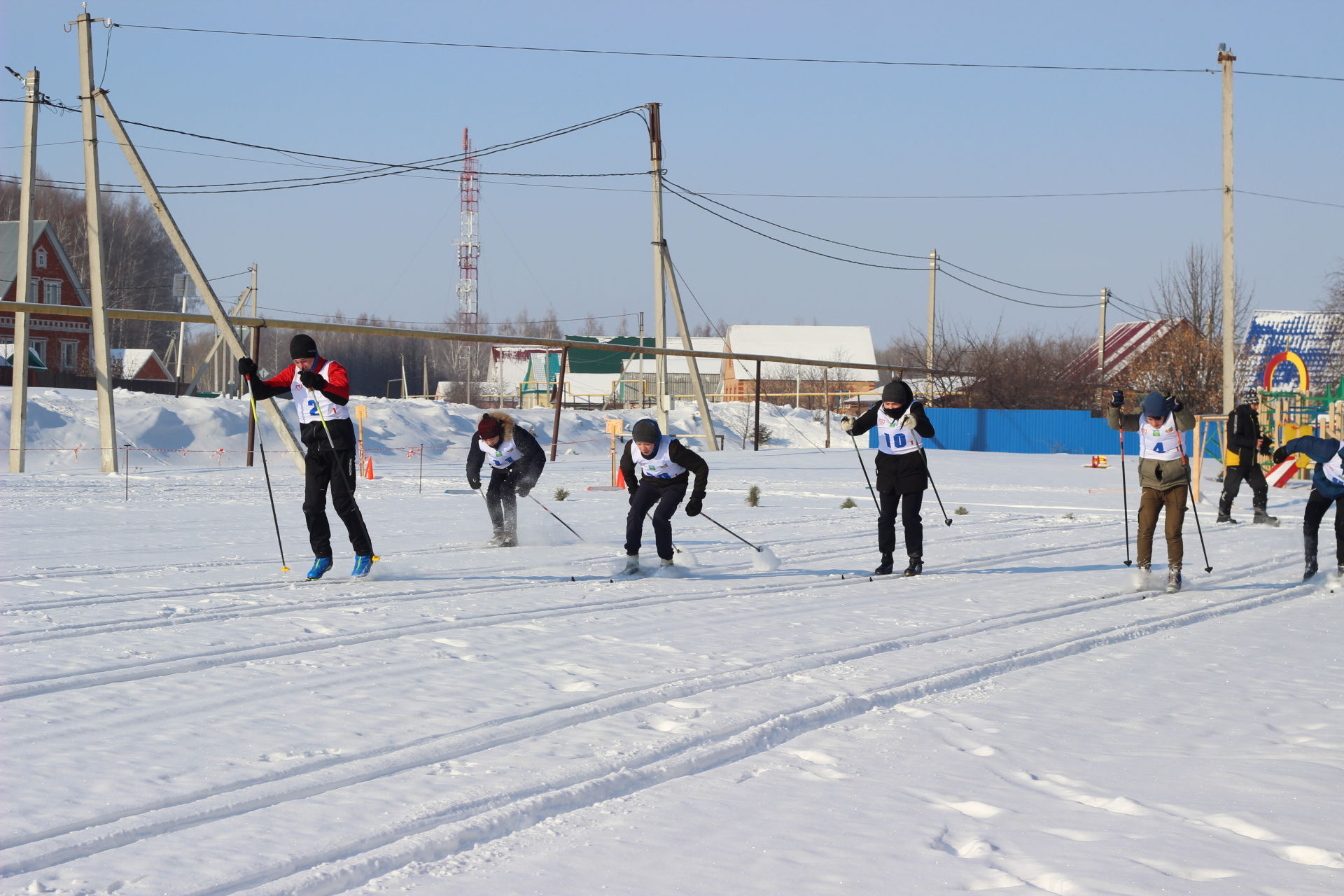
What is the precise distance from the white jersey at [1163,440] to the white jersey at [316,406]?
6.39m

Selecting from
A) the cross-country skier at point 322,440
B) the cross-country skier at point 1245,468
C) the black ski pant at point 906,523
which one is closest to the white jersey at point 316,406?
the cross-country skier at point 322,440

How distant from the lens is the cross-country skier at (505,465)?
41.5 feet

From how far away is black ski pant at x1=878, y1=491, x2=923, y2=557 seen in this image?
35.7ft

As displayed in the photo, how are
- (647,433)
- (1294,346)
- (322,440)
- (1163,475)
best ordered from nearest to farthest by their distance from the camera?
1. (322,440)
2. (1163,475)
3. (647,433)
4. (1294,346)

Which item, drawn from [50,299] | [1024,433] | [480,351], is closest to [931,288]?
[1024,433]

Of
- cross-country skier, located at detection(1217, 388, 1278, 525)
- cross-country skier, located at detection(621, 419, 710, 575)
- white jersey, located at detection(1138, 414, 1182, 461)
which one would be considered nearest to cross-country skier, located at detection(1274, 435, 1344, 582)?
white jersey, located at detection(1138, 414, 1182, 461)

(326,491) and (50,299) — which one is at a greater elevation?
(50,299)

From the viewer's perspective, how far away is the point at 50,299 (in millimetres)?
55219

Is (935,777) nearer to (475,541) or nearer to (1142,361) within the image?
(475,541)

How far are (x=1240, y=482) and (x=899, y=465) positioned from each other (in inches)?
340

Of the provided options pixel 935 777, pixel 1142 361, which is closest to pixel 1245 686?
pixel 935 777

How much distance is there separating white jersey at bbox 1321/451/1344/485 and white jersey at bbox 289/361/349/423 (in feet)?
27.4

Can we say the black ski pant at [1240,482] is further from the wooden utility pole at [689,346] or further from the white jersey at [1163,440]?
the wooden utility pole at [689,346]

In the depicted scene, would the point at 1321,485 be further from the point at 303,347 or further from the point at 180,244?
the point at 180,244
